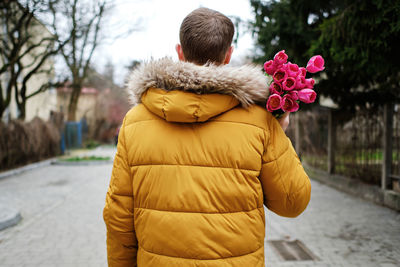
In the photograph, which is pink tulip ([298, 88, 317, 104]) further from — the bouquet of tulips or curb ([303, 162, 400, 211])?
curb ([303, 162, 400, 211])

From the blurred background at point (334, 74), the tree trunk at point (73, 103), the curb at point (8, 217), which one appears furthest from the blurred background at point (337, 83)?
the tree trunk at point (73, 103)

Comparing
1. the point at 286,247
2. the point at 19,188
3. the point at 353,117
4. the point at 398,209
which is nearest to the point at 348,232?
the point at 286,247

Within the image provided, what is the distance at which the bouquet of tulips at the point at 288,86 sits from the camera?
1377mm

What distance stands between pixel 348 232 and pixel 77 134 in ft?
69.7

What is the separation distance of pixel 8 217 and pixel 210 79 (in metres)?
5.56

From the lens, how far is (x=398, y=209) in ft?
20.2

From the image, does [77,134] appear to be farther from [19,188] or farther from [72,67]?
[19,188]

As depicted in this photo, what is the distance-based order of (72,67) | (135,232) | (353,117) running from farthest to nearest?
(72,67) → (353,117) → (135,232)

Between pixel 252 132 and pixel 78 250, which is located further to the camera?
pixel 78 250

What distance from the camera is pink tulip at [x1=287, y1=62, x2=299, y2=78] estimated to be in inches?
55.2

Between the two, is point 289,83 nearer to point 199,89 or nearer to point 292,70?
point 292,70

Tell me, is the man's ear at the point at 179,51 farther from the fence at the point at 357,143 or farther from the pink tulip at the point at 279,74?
the fence at the point at 357,143

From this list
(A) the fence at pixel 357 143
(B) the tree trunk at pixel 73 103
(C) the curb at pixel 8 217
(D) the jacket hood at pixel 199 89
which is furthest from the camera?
(B) the tree trunk at pixel 73 103

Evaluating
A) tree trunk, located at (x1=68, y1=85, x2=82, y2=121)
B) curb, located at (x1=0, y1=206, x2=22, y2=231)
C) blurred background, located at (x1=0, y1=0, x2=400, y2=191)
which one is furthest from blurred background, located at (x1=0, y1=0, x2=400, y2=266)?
tree trunk, located at (x1=68, y1=85, x2=82, y2=121)
